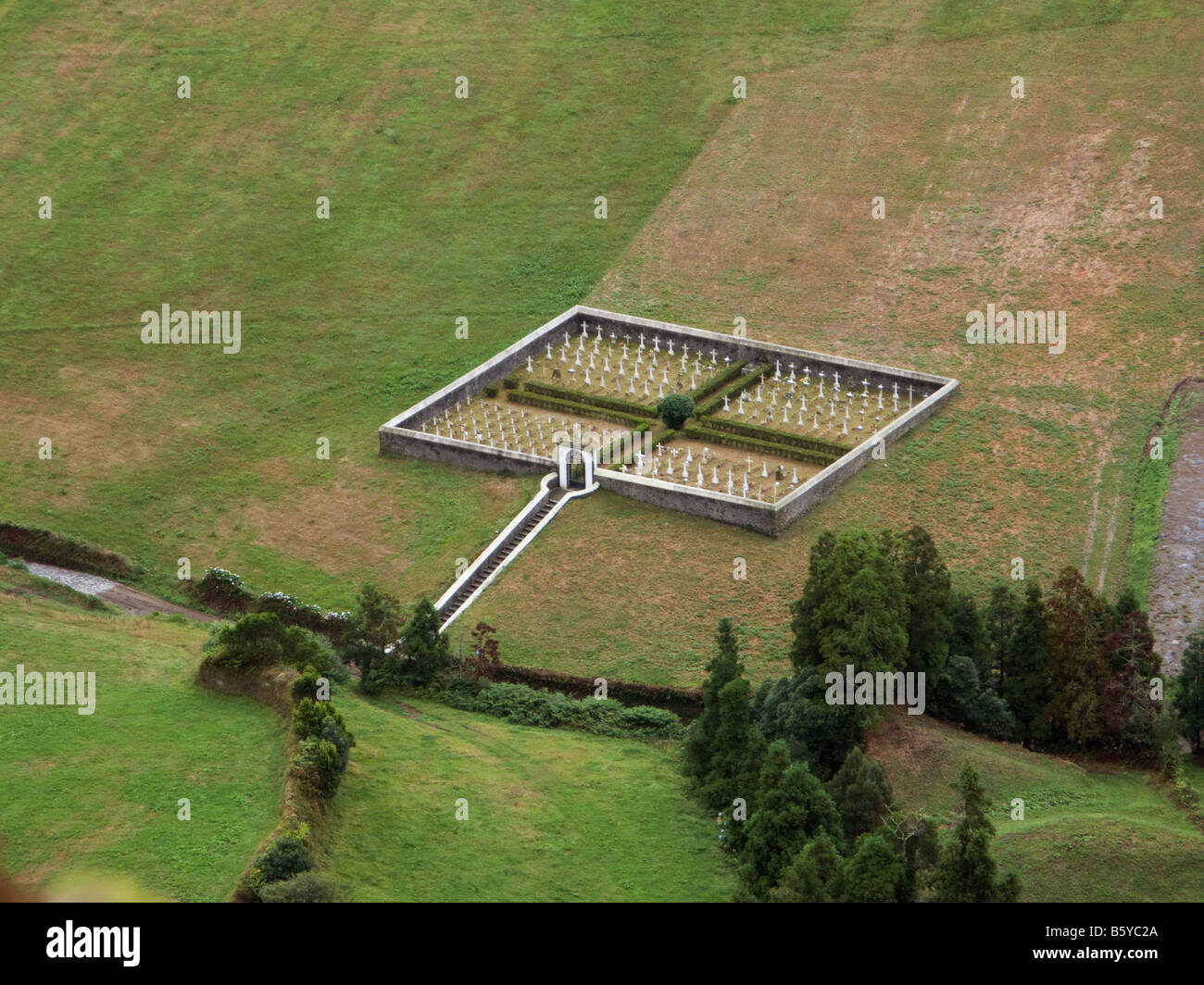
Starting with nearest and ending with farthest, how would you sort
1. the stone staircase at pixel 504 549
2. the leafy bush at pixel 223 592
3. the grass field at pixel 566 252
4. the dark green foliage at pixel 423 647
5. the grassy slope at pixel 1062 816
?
1. the grassy slope at pixel 1062 816
2. the dark green foliage at pixel 423 647
3. the stone staircase at pixel 504 549
4. the leafy bush at pixel 223 592
5. the grass field at pixel 566 252

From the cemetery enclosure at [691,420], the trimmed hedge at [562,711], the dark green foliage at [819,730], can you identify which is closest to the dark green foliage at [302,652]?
the trimmed hedge at [562,711]

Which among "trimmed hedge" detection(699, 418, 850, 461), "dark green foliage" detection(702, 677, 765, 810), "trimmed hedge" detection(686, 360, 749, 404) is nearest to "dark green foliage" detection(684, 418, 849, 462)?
"trimmed hedge" detection(699, 418, 850, 461)

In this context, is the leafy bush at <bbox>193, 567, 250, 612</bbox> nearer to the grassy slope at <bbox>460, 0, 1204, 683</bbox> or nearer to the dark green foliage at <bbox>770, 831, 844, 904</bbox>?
the grassy slope at <bbox>460, 0, 1204, 683</bbox>

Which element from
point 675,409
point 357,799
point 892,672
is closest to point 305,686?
point 357,799

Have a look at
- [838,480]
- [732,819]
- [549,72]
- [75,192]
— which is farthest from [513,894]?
[549,72]

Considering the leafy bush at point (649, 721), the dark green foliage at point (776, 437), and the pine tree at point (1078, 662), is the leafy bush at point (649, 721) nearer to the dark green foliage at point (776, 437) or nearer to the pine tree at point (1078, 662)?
the pine tree at point (1078, 662)

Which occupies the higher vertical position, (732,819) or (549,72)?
(549,72)

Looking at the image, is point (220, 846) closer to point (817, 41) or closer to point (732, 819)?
point (732, 819)
